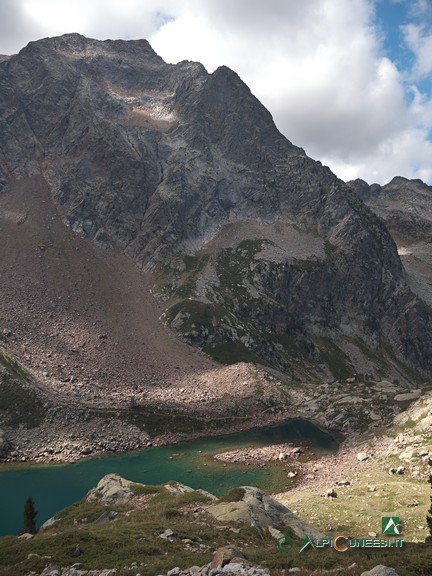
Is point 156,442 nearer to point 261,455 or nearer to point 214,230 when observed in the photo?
point 261,455

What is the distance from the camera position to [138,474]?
208ft

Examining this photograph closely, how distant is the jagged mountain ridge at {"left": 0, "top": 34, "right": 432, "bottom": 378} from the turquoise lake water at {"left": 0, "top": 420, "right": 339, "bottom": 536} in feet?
→ 154

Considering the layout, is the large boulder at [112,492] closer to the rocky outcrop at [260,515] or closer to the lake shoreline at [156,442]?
the rocky outcrop at [260,515]

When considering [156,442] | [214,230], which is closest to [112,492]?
[156,442]

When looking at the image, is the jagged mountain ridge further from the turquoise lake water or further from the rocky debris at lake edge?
the rocky debris at lake edge

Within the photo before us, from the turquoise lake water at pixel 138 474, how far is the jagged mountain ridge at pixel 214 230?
4679 centimetres

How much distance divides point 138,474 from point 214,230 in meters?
123

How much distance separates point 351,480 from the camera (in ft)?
176

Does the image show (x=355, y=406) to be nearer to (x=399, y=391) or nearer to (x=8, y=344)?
(x=399, y=391)

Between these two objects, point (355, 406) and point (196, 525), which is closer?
point (196, 525)

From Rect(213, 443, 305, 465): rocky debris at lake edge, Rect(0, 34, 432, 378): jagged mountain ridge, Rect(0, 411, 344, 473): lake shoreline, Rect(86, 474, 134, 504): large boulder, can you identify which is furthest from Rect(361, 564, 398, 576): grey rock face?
Rect(0, 34, 432, 378): jagged mountain ridge

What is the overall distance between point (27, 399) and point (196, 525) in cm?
6083

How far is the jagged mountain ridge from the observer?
143m

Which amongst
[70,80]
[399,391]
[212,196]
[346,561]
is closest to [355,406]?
[399,391]
